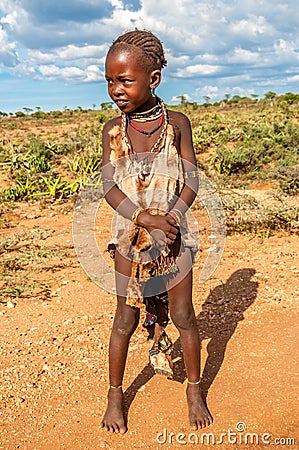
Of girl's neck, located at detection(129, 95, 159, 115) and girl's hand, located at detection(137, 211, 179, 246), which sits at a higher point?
girl's neck, located at detection(129, 95, 159, 115)

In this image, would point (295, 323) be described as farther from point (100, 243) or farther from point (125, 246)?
point (100, 243)

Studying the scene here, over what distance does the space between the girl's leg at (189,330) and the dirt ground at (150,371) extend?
7 centimetres

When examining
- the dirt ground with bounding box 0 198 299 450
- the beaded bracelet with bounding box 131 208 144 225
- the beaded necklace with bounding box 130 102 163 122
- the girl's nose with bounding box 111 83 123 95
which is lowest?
the dirt ground with bounding box 0 198 299 450

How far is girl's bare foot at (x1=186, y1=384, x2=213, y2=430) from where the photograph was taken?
222cm

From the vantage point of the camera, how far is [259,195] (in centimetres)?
661

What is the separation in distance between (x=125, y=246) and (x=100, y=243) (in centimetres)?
296

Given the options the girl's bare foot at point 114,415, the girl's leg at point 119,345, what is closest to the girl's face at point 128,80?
the girl's leg at point 119,345

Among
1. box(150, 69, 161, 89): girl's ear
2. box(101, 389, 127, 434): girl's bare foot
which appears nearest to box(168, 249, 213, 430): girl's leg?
box(101, 389, 127, 434): girl's bare foot

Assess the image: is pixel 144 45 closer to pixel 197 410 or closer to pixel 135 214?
pixel 135 214

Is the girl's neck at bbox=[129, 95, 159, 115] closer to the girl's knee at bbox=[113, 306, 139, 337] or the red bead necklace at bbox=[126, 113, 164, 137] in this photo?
the red bead necklace at bbox=[126, 113, 164, 137]

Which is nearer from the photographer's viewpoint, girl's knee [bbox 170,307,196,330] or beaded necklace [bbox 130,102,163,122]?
beaded necklace [bbox 130,102,163,122]

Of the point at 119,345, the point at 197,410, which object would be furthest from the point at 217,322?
the point at 119,345

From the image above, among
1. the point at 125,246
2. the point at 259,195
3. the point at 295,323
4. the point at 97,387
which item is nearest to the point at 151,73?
the point at 125,246

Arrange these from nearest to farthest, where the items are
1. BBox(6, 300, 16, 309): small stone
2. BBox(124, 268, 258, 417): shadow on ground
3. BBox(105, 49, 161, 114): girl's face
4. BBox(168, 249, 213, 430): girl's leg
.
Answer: BBox(105, 49, 161, 114): girl's face, BBox(168, 249, 213, 430): girl's leg, BBox(124, 268, 258, 417): shadow on ground, BBox(6, 300, 16, 309): small stone
